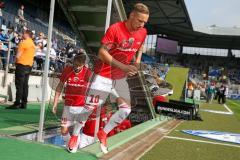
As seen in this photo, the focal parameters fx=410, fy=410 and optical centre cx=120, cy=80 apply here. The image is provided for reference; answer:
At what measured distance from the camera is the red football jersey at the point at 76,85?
230 inches

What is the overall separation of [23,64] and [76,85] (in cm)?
478

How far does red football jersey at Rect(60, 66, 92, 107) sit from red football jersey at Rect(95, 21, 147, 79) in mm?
841

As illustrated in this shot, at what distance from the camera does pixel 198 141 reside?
7809 millimetres

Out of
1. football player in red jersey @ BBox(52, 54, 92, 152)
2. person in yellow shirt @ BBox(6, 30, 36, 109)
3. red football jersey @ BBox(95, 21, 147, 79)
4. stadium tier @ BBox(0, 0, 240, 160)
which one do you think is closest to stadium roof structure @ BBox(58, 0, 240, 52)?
stadium tier @ BBox(0, 0, 240, 160)

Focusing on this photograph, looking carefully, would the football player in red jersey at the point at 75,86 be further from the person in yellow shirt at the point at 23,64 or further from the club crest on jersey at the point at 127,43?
the person in yellow shirt at the point at 23,64

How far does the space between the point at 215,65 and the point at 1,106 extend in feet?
195

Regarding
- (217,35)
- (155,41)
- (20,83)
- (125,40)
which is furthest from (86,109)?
(155,41)

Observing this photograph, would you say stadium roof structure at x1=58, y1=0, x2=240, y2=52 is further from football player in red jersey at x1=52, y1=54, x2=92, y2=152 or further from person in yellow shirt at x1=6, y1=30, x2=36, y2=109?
football player in red jersey at x1=52, y1=54, x2=92, y2=152

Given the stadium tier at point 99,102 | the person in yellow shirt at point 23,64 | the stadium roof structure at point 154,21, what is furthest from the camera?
the person in yellow shirt at point 23,64

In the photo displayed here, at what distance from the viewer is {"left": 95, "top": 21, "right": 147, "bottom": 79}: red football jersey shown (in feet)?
15.7

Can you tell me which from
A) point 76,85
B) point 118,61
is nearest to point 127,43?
point 118,61

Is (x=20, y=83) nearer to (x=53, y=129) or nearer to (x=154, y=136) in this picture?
(x=53, y=129)

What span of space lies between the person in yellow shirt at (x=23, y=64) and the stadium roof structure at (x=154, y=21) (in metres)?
1.52

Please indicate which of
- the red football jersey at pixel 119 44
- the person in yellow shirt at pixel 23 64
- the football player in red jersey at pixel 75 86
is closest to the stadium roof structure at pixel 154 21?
the person in yellow shirt at pixel 23 64
